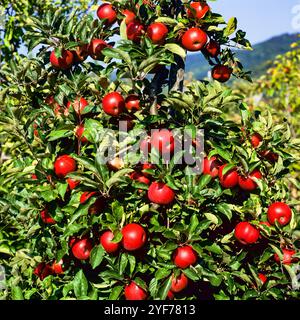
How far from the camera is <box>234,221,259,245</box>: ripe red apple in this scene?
2.72 metres

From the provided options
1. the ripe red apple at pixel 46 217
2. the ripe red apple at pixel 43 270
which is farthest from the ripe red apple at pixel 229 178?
the ripe red apple at pixel 43 270

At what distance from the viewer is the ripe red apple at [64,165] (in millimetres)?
2746

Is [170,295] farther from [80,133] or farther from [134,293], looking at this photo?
[80,133]

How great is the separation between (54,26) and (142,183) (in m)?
1.41

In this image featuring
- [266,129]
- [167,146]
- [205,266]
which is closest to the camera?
[167,146]

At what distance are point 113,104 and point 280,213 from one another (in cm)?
133

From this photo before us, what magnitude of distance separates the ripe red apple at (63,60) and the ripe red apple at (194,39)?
2.67 feet

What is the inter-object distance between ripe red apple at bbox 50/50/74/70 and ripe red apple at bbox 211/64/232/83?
104 centimetres

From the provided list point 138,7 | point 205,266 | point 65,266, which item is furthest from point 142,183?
point 138,7

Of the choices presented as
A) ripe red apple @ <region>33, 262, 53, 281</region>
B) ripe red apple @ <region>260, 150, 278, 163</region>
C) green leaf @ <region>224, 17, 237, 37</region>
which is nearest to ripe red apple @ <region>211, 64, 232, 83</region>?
green leaf @ <region>224, 17, 237, 37</region>

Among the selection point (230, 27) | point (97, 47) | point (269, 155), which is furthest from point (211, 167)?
point (97, 47)

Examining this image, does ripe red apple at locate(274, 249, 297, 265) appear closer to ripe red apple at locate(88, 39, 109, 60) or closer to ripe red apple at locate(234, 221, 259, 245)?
ripe red apple at locate(234, 221, 259, 245)
